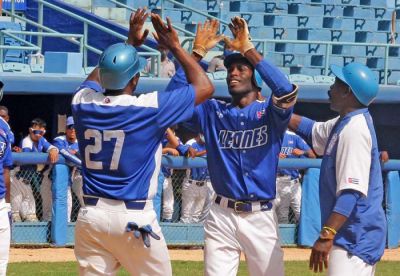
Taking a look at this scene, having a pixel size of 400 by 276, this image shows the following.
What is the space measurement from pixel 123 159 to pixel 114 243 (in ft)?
1.48

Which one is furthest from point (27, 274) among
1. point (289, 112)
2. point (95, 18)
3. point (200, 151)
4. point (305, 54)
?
point (305, 54)

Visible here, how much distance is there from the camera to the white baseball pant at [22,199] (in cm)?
1195

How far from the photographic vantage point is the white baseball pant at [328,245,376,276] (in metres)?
5.56

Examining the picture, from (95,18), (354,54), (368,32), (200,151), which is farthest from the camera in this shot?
(368,32)

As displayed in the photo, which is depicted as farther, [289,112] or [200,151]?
[200,151]

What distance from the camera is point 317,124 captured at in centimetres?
628

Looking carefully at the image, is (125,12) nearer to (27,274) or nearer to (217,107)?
(27,274)

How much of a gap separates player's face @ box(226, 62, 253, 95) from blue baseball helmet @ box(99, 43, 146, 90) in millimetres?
1021

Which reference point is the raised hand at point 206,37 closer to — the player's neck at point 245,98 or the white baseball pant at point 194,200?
the player's neck at point 245,98

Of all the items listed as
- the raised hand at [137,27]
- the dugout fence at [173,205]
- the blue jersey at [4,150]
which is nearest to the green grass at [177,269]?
the dugout fence at [173,205]

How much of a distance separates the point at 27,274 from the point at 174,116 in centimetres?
466

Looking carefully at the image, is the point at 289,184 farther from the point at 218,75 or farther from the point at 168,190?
the point at 218,75

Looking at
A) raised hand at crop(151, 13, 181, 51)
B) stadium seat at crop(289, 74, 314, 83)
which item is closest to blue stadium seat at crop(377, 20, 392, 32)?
stadium seat at crop(289, 74, 314, 83)

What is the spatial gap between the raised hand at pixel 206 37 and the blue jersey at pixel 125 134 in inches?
22.5
